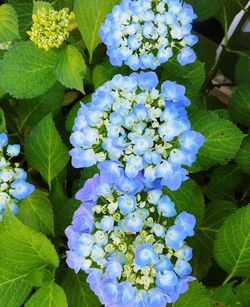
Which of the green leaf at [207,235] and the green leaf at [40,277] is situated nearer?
the green leaf at [40,277]

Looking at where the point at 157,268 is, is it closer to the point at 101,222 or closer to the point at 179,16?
the point at 101,222

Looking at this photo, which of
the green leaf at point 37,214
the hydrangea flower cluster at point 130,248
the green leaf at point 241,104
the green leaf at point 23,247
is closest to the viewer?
the hydrangea flower cluster at point 130,248

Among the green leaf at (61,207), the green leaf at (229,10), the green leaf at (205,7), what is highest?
the green leaf at (205,7)

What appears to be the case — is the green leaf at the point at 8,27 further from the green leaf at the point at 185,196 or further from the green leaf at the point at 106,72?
the green leaf at the point at 185,196

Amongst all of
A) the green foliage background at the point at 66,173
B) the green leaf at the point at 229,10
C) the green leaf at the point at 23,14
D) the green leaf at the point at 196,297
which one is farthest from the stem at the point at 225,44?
the green leaf at the point at 196,297

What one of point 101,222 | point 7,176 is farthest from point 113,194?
point 7,176

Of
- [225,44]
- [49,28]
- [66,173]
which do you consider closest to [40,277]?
[66,173]

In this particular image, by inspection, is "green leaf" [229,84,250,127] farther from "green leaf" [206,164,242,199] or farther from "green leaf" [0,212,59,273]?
"green leaf" [0,212,59,273]

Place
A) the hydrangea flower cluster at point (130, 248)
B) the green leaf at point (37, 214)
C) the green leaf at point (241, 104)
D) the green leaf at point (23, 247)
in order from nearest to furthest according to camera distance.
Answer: the hydrangea flower cluster at point (130, 248), the green leaf at point (23, 247), the green leaf at point (37, 214), the green leaf at point (241, 104)
